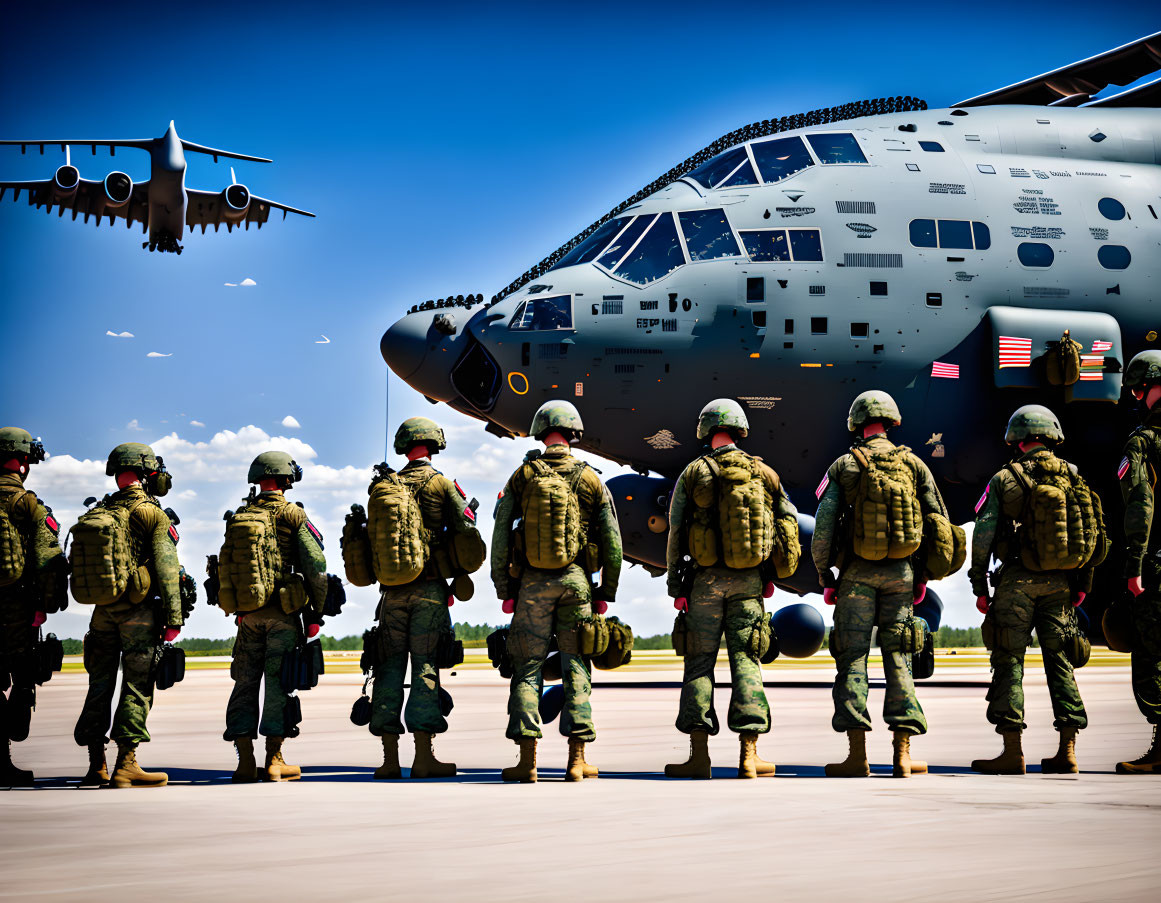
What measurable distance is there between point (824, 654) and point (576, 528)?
30213 mm

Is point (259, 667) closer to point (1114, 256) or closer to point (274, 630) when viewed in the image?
point (274, 630)

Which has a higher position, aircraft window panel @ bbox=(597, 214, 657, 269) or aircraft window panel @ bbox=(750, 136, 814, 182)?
aircraft window panel @ bbox=(750, 136, 814, 182)

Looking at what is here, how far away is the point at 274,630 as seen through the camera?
8.73m

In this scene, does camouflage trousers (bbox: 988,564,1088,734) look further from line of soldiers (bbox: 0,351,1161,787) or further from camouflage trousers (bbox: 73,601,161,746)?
camouflage trousers (bbox: 73,601,161,746)

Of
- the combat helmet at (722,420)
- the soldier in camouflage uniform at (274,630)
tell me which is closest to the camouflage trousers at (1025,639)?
the combat helmet at (722,420)

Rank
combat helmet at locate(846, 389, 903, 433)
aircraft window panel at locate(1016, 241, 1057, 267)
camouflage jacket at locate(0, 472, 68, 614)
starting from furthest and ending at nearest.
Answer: aircraft window panel at locate(1016, 241, 1057, 267)
combat helmet at locate(846, 389, 903, 433)
camouflage jacket at locate(0, 472, 68, 614)

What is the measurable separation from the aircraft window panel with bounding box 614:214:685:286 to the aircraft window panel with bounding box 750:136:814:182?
1233 millimetres

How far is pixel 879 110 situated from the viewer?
1516 centimetres

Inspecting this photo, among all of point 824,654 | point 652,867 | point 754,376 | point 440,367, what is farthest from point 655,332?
point 824,654

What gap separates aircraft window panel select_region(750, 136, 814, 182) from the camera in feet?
45.2

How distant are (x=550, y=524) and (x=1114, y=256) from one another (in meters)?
8.34

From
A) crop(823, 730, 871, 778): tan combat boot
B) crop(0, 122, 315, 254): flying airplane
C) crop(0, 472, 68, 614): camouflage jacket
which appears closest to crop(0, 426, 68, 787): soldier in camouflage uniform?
crop(0, 472, 68, 614): camouflage jacket

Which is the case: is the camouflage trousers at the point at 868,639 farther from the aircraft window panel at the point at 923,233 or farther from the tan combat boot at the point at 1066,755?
the aircraft window panel at the point at 923,233

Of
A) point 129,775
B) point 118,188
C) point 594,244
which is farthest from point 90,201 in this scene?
point 129,775
